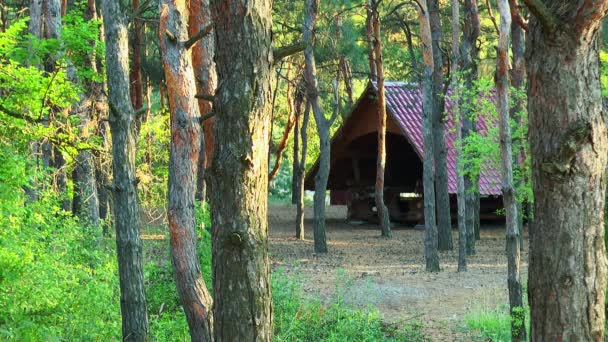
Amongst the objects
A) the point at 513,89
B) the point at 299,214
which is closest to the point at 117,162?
the point at 513,89

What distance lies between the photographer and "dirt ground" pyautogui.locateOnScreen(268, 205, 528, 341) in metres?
15.0

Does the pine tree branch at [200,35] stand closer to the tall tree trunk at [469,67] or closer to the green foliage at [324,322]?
the green foliage at [324,322]

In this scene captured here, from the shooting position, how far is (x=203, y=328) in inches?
402

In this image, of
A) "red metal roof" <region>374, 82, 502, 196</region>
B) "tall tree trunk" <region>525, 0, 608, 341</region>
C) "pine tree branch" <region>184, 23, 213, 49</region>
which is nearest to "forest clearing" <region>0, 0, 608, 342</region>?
"tall tree trunk" <region>525, 0, 608, 341</region>

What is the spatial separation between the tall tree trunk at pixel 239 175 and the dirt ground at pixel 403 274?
6.99 m

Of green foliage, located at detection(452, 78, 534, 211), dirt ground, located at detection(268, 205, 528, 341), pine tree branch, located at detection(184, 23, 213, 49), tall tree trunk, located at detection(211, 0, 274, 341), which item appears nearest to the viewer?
tall tree trunk, located at detection(211, 0, 274, 341)

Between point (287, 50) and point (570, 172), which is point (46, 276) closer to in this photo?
point (287, 50)

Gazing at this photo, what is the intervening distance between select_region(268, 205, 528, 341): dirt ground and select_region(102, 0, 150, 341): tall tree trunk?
190 inches

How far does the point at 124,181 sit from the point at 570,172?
563 cm

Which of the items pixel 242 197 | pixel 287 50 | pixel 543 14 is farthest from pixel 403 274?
pixel 543 14

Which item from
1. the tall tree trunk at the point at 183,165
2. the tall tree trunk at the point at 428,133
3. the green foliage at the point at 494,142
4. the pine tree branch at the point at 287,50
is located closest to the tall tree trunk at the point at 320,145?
the tall tree trunk at the point at 428,133

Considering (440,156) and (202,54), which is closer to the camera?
(202,54)

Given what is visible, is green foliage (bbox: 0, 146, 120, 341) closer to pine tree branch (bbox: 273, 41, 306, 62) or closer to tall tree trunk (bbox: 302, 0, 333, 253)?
pine tree branch (bbox: 273, 41, 306, 62)

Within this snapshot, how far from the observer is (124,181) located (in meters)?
9.44
